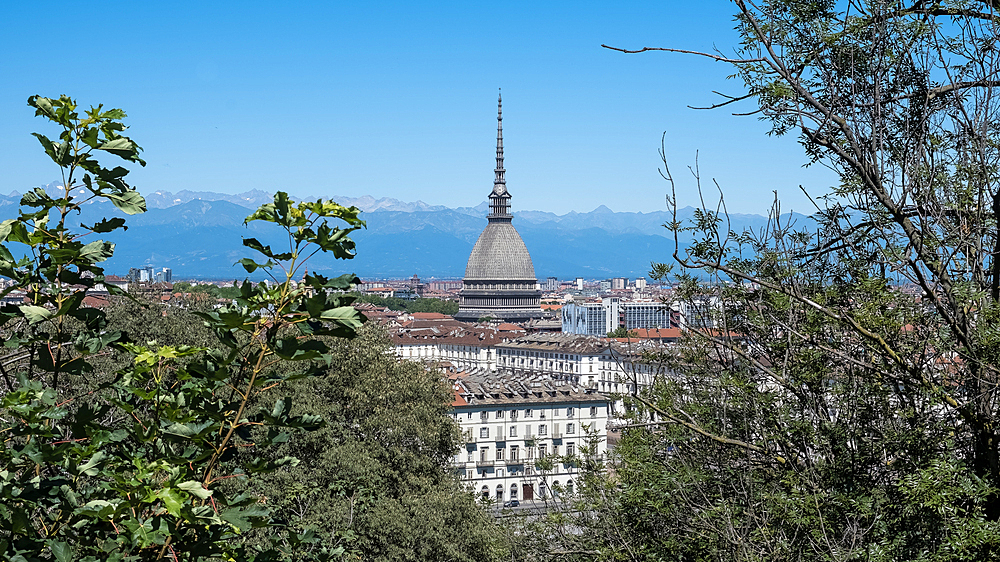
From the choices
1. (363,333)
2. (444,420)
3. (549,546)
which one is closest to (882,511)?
(549,546)

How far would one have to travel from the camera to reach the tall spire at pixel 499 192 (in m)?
136

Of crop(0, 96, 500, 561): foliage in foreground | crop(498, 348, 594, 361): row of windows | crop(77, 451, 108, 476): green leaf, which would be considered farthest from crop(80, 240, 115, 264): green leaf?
crop(498, 348, 594, 361): row of windows

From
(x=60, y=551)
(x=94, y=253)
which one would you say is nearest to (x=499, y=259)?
(x=94, y=253)

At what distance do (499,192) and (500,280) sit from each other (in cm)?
1613

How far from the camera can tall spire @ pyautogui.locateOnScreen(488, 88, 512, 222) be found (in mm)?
136288

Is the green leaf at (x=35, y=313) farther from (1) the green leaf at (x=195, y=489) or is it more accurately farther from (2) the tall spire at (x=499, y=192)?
(2) the tall spire at (x=499, y=192)

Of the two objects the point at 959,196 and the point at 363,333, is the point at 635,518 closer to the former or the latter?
the point at 959,196

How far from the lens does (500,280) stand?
421 feet

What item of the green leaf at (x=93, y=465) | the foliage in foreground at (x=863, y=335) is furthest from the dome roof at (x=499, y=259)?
A: the green leaf at (x=93, y=465)

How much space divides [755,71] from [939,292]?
1.50 metres

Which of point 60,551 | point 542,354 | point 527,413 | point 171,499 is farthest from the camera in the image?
point 542,354

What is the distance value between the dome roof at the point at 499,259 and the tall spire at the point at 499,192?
409 centimetres

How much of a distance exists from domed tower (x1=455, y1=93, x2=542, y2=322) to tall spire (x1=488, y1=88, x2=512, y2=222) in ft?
0.47

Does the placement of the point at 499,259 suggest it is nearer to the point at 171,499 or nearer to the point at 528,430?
the point at 528,430
